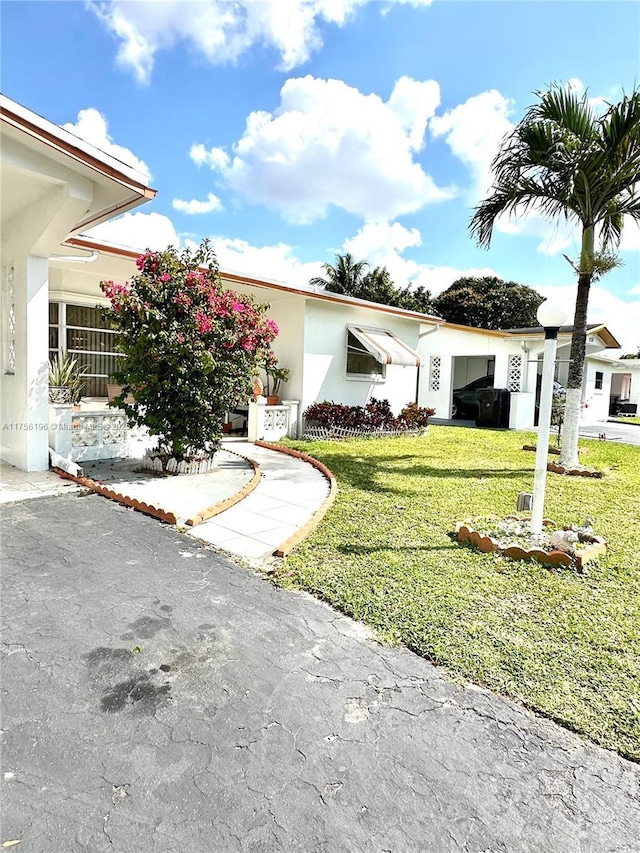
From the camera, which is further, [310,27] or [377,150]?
[377,150]

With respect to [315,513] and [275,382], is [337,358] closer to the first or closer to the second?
[275,382]

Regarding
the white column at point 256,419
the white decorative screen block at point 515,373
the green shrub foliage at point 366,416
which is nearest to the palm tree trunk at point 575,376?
the green shrub foliage at point 366,416

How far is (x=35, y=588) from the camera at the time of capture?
5035 mm

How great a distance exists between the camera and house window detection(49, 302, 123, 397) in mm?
14289

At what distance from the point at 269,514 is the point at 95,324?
10.6 meters

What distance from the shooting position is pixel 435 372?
26.7 metres

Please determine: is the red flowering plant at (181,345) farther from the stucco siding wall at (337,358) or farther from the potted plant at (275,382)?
the stucco siding wall at (337,358)

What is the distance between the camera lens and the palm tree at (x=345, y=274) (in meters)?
48.0

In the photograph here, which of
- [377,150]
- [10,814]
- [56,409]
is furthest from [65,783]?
[377,150]

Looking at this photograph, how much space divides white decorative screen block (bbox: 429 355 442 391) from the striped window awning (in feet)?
24.2

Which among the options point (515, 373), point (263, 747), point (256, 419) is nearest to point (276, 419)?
point (256, 419)

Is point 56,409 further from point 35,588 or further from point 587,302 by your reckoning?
point 587,302

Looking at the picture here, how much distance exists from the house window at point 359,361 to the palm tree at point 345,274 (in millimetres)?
30298

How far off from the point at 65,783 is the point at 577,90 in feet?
45.9
